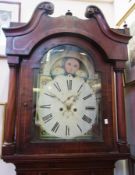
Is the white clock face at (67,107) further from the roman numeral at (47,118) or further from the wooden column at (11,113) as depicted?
the wooden column at (11,113)

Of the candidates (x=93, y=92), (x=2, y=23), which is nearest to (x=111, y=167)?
(x=93, y=92)

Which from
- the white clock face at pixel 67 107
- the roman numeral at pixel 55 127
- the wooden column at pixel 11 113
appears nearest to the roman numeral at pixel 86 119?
the white clock face at pixel 67 107

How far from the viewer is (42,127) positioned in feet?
3.26

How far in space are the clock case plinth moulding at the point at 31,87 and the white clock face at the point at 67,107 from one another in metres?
0.05

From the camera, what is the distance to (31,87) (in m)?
1.01

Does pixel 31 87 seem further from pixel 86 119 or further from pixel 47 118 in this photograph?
pixel 86 119

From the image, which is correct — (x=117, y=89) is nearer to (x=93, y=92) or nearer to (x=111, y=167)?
(x=93, y=92)

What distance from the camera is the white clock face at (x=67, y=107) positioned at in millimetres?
1009

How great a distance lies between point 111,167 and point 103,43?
57cm

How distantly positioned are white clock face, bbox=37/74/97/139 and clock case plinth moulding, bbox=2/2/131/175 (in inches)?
2.0

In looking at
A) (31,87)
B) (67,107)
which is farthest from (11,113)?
(67,107)

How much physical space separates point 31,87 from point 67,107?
19 cm

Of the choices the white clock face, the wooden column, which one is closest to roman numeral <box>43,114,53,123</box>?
the white clock face

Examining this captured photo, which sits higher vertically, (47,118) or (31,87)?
(31,87)
